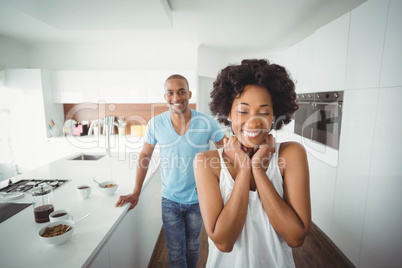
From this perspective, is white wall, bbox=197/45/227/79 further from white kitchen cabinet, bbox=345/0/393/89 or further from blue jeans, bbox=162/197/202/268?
blue jeans, bbox=162/197/202/268

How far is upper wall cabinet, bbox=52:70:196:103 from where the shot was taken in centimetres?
377

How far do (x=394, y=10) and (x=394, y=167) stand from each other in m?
1.11

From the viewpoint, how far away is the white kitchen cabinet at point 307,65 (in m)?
2.45

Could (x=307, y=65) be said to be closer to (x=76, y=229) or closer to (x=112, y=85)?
(x=76, y=229)

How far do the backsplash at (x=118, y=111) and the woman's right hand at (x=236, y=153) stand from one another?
131 inches

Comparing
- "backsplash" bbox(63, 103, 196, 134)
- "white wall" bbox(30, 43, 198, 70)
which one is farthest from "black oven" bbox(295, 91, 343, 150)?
"white wall" bbox(30, 43, 198, 70)

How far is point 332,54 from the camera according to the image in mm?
2102

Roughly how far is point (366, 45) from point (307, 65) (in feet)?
2.97

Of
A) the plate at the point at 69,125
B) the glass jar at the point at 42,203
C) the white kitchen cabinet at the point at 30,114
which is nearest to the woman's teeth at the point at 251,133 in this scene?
the glass jar at the point at 42,203

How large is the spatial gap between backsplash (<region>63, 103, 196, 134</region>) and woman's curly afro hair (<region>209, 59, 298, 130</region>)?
10.7 feet

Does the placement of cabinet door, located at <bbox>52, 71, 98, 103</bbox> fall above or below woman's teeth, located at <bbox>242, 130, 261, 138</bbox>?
above

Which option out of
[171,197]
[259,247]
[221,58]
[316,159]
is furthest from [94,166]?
[221,58]

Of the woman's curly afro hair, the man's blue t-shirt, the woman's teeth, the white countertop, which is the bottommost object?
the white countertop

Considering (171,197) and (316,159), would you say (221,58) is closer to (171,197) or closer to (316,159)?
(316,159)
